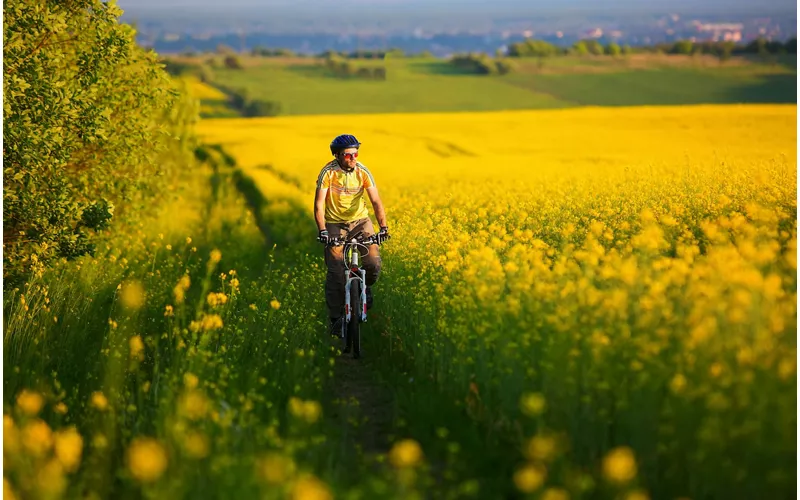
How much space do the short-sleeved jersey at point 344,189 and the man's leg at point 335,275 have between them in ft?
0.42

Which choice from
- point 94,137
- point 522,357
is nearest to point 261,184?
point 94,137

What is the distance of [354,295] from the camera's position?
9914mm

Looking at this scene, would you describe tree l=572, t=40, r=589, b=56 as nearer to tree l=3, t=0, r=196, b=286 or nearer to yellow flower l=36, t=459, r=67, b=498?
tree l=3, t=0, r=196, b=286

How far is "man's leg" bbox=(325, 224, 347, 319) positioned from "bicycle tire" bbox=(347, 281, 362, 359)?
0.87 ft

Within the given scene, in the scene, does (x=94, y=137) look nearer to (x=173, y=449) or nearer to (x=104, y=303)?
(x=104, y=303)

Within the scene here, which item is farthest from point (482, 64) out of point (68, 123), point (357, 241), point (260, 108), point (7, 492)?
point (7, 492)

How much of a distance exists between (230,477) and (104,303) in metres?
6.42

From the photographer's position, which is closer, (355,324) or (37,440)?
(37,440)

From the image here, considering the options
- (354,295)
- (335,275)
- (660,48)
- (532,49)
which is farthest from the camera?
(532,49)

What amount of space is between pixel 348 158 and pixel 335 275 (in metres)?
1.33

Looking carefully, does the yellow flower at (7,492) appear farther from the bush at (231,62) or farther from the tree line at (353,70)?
the bush at (231,62)

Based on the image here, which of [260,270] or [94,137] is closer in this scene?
[94,137]

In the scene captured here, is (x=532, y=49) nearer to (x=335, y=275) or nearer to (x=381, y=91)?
(x=381, y=91)

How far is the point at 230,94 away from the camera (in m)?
47.6
